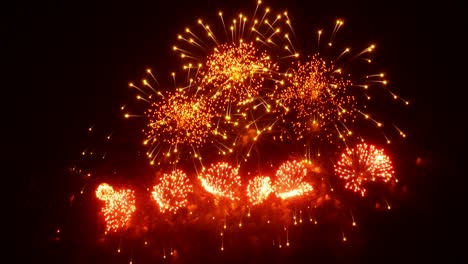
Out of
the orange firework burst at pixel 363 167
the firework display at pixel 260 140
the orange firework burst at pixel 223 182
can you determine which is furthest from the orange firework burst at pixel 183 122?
the orange firework burst at pixel 363 167

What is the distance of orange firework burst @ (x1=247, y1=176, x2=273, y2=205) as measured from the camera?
472 inches

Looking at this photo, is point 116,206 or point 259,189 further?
point 116,206

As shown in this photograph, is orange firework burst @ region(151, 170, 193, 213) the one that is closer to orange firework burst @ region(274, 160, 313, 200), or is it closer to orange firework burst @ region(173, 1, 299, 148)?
orange firework burst @ region(173, 1, 299, 148)

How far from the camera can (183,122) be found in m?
12.8

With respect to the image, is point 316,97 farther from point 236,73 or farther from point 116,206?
point 116,206

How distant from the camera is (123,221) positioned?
1270 centimetres

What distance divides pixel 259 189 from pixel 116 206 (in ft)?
14.3

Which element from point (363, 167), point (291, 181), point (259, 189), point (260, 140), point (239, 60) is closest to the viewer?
point (363, 167)

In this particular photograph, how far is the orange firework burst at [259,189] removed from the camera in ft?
39.4

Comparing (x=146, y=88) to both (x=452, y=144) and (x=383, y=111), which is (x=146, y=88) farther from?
(x=452, y=144)

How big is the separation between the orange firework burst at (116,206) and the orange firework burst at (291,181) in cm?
440

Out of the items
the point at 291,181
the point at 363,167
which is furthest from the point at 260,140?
the point at 363,167

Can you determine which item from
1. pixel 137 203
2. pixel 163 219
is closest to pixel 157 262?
pixel 163 219

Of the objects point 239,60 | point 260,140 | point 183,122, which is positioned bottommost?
point 260,140
